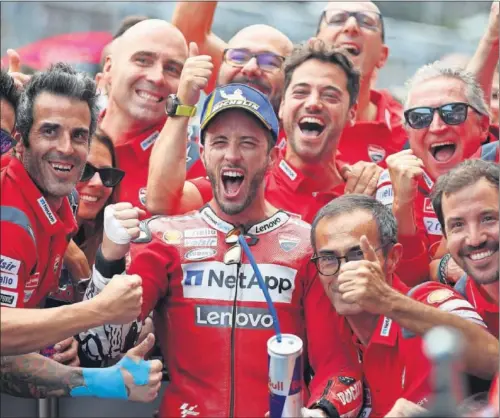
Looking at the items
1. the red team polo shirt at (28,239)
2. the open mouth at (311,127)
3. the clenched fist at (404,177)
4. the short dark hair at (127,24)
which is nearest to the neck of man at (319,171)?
the open mouth at (311,127)

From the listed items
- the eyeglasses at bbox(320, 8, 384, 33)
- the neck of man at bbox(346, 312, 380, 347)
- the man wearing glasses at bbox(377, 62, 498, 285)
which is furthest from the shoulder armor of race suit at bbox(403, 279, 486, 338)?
the eyeglasses at bbox(320, 8, 384, 33)

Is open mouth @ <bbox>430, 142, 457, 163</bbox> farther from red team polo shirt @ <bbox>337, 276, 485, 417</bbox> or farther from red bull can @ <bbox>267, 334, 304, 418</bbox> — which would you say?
red bull can @ <bbox>267, 334, 304, 418</bbox>

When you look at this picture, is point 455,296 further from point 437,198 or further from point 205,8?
point 205,8

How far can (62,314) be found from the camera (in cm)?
320

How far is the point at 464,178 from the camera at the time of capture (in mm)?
3578

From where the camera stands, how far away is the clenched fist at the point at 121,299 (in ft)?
10.6

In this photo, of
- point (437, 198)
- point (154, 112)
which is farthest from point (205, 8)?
point (437, 198)

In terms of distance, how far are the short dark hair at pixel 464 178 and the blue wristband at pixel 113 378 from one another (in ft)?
4.00

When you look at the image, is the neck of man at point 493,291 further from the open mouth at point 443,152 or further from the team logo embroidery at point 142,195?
the team logo embroidery at point 142,195

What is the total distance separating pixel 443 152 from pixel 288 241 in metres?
1.12

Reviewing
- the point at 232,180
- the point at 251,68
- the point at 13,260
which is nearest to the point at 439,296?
the point at 232,180

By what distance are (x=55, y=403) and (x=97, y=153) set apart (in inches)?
45.3

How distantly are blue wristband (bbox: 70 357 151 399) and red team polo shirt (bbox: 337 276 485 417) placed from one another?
77 centimetres

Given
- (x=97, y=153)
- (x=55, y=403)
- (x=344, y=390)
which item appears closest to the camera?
(x=344, y=390)
